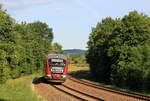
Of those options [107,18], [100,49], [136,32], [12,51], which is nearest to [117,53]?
[136,32]

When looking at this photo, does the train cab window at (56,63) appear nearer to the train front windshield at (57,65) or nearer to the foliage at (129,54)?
the train front windshield at (57,65)

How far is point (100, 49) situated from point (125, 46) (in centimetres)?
957

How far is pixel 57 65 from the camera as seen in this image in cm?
2855

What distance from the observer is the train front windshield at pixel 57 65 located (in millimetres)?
28344

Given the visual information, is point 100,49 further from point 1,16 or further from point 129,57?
point 1,16

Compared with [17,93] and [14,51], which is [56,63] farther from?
[17,93]

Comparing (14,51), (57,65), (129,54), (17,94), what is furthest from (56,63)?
(17,94)

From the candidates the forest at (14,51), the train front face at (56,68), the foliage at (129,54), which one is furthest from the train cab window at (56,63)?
the foliage at (129,54)

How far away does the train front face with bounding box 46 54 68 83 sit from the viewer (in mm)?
28281

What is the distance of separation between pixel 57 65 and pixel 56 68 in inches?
13.4

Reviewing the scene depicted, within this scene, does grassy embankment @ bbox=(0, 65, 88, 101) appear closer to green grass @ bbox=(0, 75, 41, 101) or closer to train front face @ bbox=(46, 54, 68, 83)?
green grass @ bbox=(0, 75, 41, 101)

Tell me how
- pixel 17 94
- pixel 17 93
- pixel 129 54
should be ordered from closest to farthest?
pixel 17 94, pixel 17 93, pixel 129 54

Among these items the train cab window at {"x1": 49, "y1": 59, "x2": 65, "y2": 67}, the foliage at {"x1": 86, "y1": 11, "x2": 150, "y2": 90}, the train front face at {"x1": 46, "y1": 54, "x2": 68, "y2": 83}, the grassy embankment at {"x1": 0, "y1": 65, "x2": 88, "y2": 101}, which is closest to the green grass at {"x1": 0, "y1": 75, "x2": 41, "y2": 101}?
the grassy embankment at {"x1": 0, "y1": 65, "x2": 88, "y2": 101}

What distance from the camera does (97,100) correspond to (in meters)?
17.7
